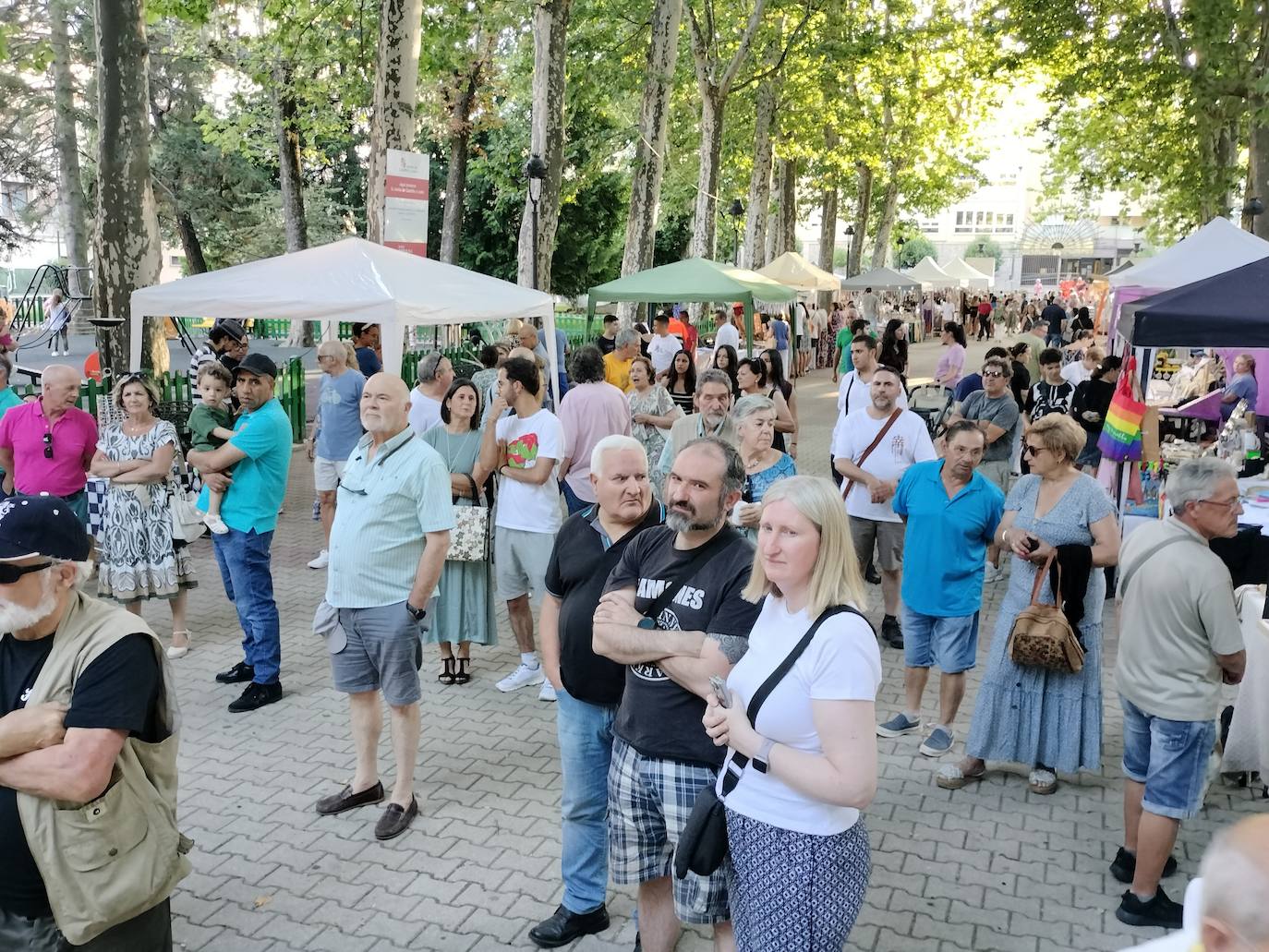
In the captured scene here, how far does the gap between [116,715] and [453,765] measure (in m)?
3.02

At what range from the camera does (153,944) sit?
2873 mm

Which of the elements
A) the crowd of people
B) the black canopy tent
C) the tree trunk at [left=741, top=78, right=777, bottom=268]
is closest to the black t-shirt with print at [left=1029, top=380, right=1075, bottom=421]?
the crowd of people

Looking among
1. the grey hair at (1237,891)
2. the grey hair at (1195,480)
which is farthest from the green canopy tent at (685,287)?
the grey hair at (1237,891)

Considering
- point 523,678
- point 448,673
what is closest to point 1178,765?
point 523,678

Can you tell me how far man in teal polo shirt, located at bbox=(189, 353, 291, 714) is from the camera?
6094 mm

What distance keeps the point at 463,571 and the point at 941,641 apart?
2.79 m

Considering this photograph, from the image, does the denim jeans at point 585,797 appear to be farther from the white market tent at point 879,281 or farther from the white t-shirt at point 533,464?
the white market tent at point 879,281

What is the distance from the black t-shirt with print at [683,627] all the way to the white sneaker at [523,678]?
333cm

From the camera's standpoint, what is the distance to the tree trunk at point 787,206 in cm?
3328

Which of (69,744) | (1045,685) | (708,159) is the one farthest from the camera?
(708,159)

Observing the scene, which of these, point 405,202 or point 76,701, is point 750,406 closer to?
point 76,701

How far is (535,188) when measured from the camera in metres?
14.7

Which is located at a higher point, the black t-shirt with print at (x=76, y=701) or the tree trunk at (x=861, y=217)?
the tree trunk at (x=861, y=217)

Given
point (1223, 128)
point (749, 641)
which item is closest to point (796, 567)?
point (749, 641)
